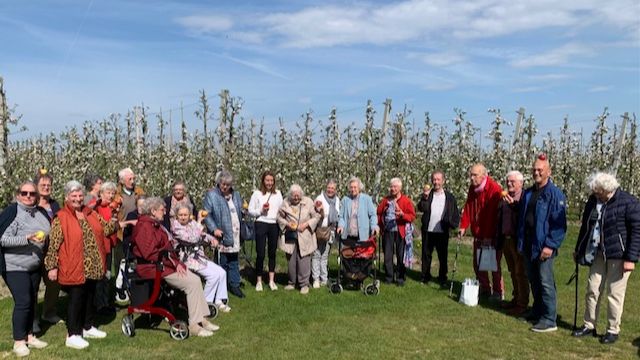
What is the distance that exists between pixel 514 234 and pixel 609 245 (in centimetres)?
128

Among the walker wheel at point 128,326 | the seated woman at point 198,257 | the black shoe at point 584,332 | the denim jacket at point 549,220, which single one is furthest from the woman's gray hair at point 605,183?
the walker wheel at point 128,326

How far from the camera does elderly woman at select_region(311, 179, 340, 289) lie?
740 cm

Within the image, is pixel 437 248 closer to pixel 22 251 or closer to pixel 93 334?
pixel 93 334

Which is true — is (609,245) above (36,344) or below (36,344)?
above

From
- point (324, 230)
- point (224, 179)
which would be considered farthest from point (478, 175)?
point (224, 179)

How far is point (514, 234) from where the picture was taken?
6.29 meters

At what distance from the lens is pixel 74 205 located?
4824 mm

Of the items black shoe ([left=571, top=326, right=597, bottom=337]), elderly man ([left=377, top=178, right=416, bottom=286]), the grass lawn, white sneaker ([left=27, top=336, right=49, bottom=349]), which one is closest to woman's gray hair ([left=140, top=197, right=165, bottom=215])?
the grass lawn

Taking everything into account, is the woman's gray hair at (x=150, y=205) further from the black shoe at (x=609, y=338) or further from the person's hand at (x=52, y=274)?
the black shoe at (x=609, y=338)

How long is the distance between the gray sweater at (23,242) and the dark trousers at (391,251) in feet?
14.9

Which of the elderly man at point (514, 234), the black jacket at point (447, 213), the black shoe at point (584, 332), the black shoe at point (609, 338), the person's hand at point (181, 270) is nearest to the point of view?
the black shoe at point (609, 338)

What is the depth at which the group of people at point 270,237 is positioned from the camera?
4.82 m

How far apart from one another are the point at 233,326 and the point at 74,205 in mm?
2120

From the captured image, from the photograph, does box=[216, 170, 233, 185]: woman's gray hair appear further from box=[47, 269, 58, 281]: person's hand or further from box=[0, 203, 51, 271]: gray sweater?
box=[47, 269, 58, 281]: person's hand
